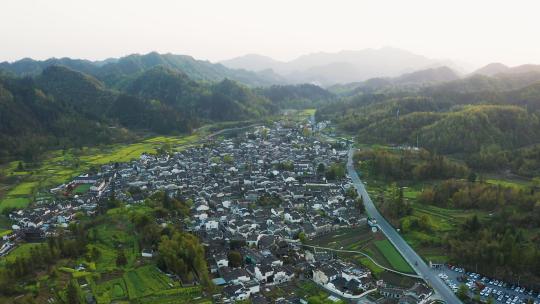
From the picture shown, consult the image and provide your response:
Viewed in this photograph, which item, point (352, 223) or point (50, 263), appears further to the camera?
point (352, 223)

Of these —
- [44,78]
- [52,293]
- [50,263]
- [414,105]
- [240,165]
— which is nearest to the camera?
[52,293]

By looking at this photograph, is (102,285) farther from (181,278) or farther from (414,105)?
(414,105)

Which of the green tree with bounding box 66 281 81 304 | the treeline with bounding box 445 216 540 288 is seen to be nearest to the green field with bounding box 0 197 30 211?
the green tree with bounding box 66 281 81 304

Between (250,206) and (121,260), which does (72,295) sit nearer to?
(121,260)

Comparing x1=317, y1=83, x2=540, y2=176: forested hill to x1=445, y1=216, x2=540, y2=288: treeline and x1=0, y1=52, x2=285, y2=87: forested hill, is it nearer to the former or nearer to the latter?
x1=445, y1=216, x2=540, y2=288: treeline

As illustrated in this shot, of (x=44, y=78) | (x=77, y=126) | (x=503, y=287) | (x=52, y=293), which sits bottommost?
Result: (x=503, y=287)

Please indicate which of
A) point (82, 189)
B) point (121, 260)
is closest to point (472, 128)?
point (82, 189)

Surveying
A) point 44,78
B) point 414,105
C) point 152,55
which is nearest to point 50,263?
point 414,105

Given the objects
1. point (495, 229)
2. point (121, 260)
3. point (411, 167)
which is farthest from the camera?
point (411, 167)
